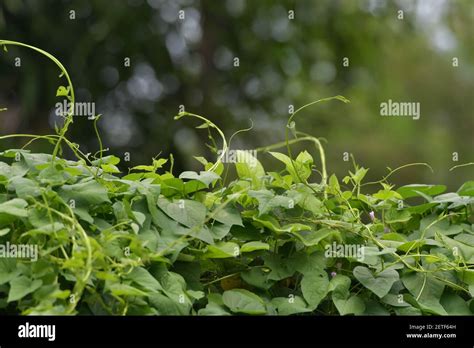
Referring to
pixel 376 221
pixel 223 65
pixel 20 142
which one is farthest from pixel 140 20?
pixel 376 221

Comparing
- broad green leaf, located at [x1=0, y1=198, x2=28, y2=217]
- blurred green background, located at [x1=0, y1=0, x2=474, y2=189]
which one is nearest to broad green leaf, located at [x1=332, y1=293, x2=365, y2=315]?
broad green leaf, located at [x1=0, y1=198, x2=28, y2=217]

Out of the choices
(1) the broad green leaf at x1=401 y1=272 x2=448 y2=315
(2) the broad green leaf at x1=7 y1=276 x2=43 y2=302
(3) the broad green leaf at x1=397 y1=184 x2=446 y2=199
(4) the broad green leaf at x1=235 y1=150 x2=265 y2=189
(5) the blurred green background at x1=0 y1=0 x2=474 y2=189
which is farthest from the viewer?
(5) the blurred green background at x1=0 y1=0 x2=474 y2=189

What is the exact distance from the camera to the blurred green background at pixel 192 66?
5.02m

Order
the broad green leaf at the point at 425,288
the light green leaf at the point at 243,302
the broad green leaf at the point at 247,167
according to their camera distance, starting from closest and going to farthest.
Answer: the light green leaf at the point at 243,302, the broad green leaf at the point at 425,288, the broad green leaf at the point at 247,167

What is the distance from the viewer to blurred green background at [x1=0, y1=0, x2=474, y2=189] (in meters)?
5.02

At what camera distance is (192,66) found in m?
5.43

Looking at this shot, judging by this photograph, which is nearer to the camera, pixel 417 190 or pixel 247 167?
pixel 247 167

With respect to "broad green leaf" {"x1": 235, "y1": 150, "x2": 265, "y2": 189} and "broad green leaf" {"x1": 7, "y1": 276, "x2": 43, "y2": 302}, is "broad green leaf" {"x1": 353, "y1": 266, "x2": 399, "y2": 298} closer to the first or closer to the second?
"broad green leaf" {"x1": 235, "y1": 150, "x2": 265, "y2": 189}

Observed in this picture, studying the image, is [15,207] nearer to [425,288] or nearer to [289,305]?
[289,305]

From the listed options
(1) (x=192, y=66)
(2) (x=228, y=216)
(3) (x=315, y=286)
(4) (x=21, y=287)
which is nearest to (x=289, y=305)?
(3) (x=315, y=286)

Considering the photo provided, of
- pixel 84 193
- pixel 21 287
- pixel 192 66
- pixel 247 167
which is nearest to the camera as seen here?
pixel 21 287

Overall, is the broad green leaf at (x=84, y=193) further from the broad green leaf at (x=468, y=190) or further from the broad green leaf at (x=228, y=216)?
the broad green leaf at (x=468, y=190)

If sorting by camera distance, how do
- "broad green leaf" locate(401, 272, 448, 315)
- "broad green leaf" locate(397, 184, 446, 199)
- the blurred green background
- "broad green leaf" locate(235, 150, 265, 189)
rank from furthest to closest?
the blurred green background, "broad green leaf" locate(397, 184, 446, 199), "broad green leaf" locate(235, 150, 265, 189), "broad green leaf" locate(401, 272, 448, 315)

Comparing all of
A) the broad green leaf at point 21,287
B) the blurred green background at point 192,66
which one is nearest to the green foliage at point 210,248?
the broad green leaf at point 21,287
